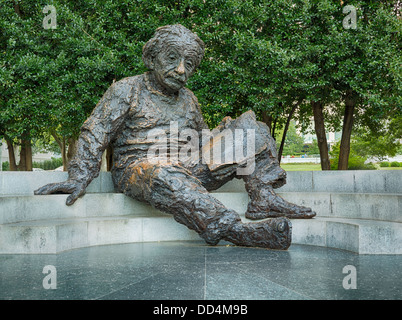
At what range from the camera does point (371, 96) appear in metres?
8.85

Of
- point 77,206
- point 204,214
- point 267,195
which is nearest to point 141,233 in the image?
point 77,206

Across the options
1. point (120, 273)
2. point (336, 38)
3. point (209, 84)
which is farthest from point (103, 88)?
point (120, 273)

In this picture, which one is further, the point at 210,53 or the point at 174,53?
the point at 210,53

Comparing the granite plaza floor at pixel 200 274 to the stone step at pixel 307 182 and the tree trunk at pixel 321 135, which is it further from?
the tree trunk at pixel 321 135

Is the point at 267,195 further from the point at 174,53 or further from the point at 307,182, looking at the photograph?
the point at 307,182

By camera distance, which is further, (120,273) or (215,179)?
(215,179)

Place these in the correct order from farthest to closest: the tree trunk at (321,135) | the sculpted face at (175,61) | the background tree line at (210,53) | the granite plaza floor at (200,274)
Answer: the tree trunk at (321,135) < the background tree line at (210,53) < the sculpted face at (175,61) < the granite plaza floor at (200,274)

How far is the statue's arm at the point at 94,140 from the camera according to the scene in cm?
463

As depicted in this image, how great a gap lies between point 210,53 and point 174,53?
437 centimetres

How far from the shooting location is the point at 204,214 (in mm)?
4043

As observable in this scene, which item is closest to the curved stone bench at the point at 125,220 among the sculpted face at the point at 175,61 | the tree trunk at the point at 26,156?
the sculpted face at the point at 175,61

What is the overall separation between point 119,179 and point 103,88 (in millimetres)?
4423

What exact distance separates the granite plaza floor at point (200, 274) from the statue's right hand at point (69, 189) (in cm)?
62

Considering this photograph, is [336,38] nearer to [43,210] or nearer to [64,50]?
[64,50]
